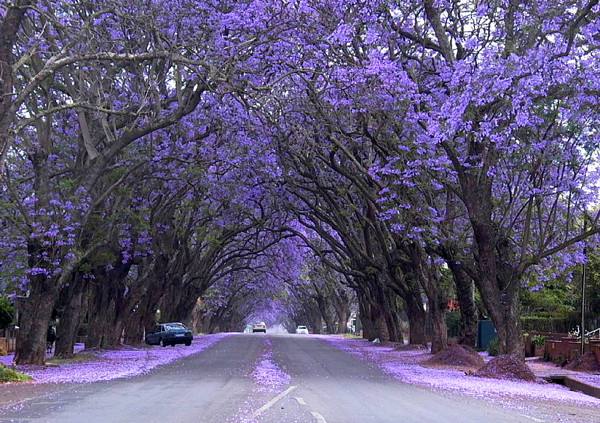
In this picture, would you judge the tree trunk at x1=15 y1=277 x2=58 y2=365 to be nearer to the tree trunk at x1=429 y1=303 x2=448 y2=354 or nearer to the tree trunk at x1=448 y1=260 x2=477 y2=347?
the tree trunk at x1=448 y1=260 x2=477 y2=347

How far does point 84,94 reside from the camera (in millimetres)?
21219

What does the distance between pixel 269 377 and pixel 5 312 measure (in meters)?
19.7

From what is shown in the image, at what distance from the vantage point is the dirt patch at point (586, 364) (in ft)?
76.8

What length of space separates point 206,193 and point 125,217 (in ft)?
17.2

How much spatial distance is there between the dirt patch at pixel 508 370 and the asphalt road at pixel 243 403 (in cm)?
A: 307

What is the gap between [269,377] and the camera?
18375mm

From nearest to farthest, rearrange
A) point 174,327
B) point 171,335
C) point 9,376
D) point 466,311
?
1. point 9,376
2. point 466,311
3. point 171,335
4. point 174,327

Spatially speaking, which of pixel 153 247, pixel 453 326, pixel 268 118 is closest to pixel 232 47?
pixel 268 118

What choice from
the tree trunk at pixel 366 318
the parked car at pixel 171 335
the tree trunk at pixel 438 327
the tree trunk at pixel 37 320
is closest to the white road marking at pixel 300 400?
the tree trunk at pixel 37 320

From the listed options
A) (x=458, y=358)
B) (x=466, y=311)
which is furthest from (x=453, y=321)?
(x=458, y=358)

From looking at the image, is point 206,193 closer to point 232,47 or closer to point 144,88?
point 144,88

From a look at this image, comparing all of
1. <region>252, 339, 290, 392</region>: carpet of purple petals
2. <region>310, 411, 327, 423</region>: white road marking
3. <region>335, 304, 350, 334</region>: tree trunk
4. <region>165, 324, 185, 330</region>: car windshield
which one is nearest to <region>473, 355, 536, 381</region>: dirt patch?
<region>252, 339, 290, 392</region>: carpet of purple petals

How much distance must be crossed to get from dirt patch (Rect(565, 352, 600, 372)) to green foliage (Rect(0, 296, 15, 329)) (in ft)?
78.7

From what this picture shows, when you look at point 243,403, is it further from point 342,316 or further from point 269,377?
point 342,316
